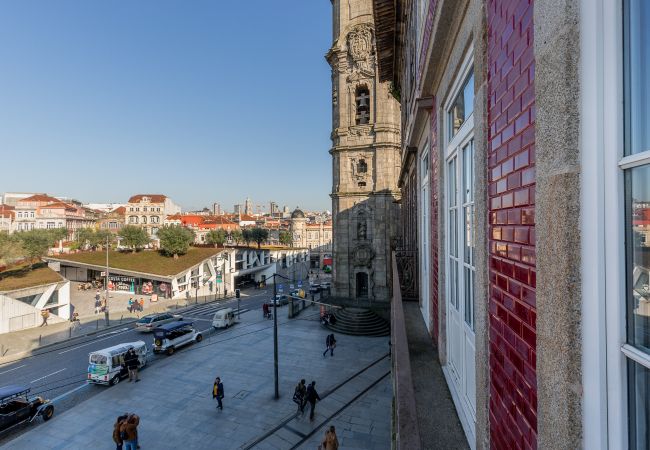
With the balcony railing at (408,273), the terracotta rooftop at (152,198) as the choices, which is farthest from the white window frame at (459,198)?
the terracotta rooftop at (152,198)

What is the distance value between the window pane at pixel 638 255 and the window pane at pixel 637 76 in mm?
85

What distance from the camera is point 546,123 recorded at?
3.89 feet

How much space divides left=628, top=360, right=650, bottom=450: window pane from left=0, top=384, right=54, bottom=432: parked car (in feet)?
52.3

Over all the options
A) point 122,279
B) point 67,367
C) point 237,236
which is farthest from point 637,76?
point 237,236

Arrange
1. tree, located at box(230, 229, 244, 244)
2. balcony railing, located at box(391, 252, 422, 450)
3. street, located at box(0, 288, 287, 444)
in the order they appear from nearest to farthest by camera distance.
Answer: balcony railing, located at box(391, 252, 422, 450) → street, located at box(0, 288, 287, 444) → tree, located at box(230, 229, 244, 244)

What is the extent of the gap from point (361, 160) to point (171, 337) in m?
18.5

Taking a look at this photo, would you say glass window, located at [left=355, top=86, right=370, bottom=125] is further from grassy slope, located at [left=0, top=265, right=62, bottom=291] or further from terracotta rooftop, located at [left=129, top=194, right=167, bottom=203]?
terracotta rooftop, located at [left=129, top=194, right=167, bottom=203]

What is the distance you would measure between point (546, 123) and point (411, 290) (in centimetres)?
617

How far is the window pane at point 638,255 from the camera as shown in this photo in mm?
842

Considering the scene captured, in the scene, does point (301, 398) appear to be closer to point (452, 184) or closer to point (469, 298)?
point (469, 298)

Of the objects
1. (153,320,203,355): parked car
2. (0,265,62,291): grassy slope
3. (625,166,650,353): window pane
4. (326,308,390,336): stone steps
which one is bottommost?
(326,308,390,336): stone steps

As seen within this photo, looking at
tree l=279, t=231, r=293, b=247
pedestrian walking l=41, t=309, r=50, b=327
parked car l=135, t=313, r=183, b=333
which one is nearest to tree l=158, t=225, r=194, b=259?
pedestrian walking l=41, t=309, r=50, b=327

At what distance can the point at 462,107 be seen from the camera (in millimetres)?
2941

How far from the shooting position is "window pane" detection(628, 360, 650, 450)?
2.90ft
